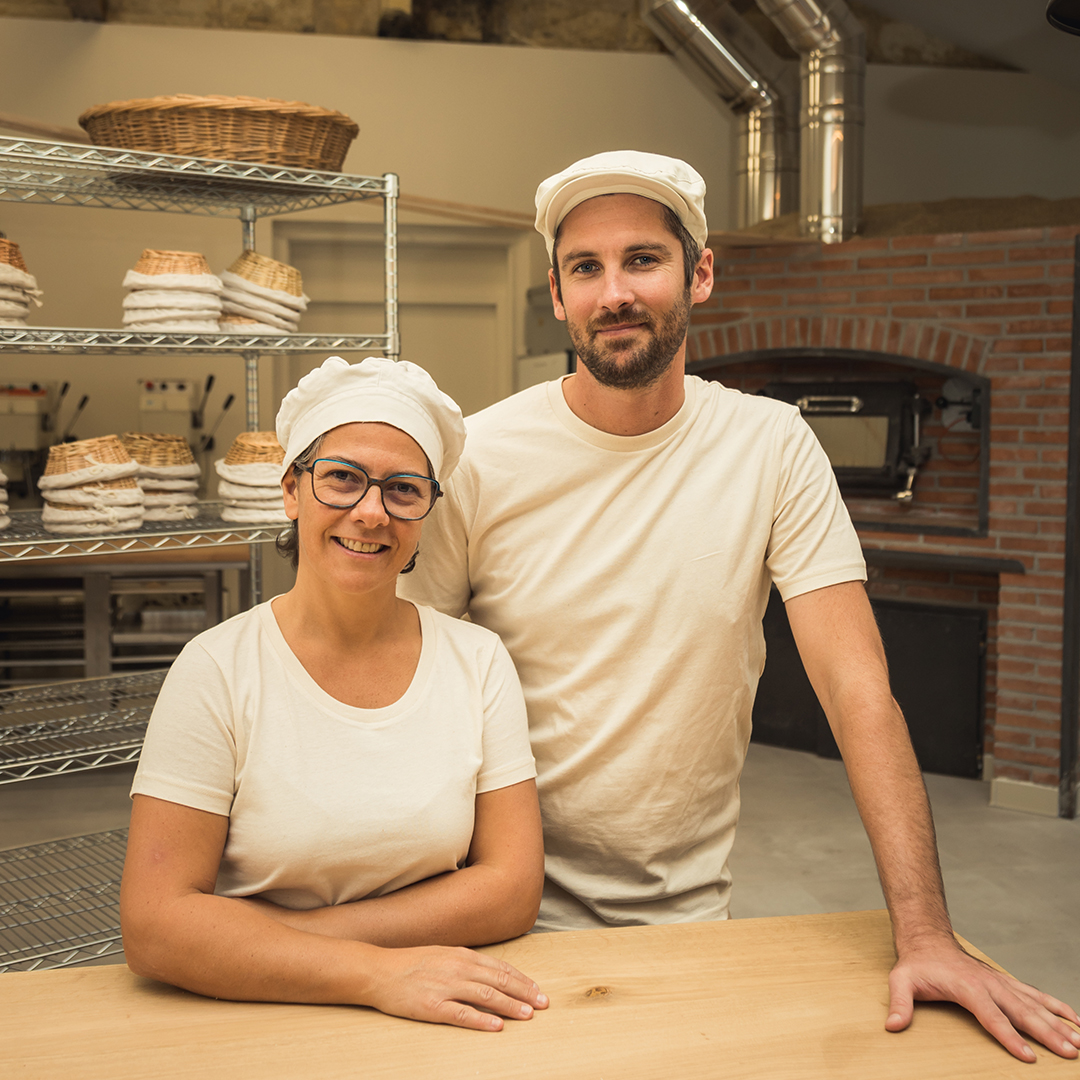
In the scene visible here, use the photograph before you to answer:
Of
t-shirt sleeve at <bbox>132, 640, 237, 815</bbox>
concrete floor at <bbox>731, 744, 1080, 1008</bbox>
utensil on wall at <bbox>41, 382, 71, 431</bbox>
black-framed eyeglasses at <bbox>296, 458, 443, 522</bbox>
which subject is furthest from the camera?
utensil on wall at <bbox>41, 382, 71, 431</bbox>

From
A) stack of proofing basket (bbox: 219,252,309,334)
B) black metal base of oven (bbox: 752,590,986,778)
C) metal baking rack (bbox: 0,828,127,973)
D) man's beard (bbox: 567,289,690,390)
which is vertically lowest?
metal baking rack (bbox: 0,828,127,973)

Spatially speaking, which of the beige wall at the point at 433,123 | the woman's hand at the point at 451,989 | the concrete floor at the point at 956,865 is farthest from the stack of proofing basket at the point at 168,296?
the beige wall at the point at 433,123

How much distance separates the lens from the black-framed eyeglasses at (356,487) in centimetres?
113

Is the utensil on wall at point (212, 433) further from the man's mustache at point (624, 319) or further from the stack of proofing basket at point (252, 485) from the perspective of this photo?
the man's mustache at point (624, 319)

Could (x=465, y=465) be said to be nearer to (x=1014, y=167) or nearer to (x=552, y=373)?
(x=552, y=373)

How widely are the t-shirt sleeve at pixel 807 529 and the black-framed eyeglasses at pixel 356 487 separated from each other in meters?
0.45

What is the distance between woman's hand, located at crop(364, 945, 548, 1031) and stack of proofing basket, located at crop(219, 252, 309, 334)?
188 cm

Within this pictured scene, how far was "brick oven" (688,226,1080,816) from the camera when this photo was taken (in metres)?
3.62

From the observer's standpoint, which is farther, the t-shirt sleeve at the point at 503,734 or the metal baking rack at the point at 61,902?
the metal baking rack at the point at 61,902

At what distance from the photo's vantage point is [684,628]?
1.30 m

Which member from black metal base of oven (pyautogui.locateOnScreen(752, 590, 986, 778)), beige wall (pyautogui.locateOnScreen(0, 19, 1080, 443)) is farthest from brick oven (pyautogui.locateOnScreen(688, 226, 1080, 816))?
beige wall (pyautogui.locateOnScreen(0, 19, 1080, 443))

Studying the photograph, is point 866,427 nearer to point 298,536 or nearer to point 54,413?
point 298,536

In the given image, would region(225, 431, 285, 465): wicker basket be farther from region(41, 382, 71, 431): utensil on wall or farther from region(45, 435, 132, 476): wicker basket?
region(41, 382, 71, 431): utensil on wall

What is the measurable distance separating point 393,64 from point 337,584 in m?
4.43
